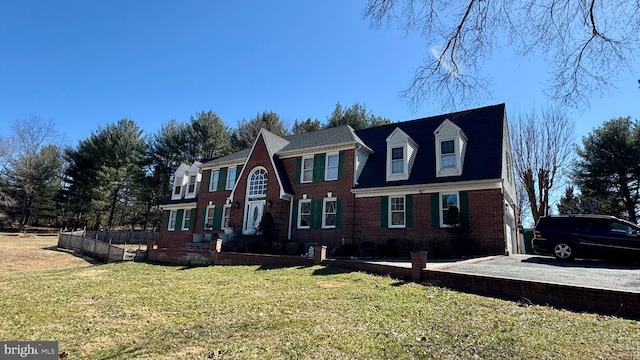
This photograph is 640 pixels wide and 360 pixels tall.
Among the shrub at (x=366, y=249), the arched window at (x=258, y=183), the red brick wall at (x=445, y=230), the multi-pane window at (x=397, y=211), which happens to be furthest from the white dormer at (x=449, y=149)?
the arched window at (x=258, y=183)

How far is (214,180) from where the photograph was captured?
24938mm

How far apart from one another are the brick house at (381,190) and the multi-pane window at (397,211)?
5 cm

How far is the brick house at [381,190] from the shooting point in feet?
49.3

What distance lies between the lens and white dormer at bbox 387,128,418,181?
1770 centimetres

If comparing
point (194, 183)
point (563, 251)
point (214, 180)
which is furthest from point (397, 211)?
point (194, 183)

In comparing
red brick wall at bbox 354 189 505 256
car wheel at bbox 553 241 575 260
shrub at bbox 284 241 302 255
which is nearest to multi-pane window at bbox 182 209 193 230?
shrub at bbox 284 241 302 255

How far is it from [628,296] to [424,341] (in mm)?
4611

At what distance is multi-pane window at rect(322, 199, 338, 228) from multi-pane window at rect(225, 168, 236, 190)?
791 centimetres

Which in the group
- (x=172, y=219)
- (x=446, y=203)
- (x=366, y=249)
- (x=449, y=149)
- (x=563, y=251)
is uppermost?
(x=449, y=149)

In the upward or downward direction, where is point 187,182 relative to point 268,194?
upward

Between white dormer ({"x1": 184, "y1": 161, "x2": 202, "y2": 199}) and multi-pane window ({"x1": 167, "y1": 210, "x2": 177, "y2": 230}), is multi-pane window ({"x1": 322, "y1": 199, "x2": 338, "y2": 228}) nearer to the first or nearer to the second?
white dormer ({"x1": 184, "y1": 161, "x2": 202, "y2": 199})

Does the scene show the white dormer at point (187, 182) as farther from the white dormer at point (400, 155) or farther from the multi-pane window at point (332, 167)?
the white dormer at point (400, 155)

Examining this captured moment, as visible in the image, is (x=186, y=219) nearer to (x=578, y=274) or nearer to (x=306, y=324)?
(x=306, y=324)

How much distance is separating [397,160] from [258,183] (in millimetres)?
9151
